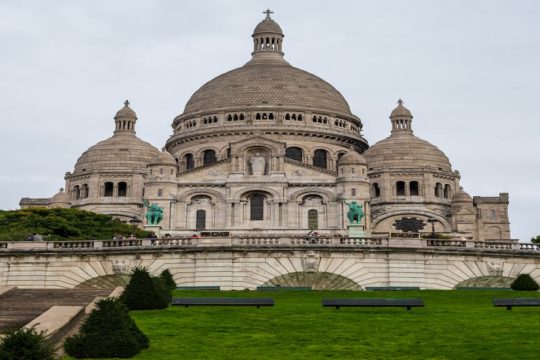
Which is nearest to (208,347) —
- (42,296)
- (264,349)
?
(264,349)

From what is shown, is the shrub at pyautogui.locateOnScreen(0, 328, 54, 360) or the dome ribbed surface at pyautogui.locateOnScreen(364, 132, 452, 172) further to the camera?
the dome ribbed surface at pyautogui.locateOnScreen(364, 132, 452, 172)

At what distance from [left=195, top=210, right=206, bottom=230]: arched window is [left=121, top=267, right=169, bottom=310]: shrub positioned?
5142cm

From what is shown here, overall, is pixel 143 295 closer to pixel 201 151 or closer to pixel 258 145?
pixel 258 145

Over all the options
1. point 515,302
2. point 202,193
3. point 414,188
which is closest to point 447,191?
point 414,188

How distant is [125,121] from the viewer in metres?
105

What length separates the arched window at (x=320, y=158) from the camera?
318 ft

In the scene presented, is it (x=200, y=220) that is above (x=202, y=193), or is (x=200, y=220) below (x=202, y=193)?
below

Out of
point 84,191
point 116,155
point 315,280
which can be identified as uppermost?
point 116,155

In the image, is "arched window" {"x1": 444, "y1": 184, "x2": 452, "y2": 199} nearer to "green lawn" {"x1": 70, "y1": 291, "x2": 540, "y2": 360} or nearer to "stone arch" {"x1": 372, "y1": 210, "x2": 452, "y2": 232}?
"stone arch" {"x1": 372, "y1": 210, "x2": 452, "y2": 232}

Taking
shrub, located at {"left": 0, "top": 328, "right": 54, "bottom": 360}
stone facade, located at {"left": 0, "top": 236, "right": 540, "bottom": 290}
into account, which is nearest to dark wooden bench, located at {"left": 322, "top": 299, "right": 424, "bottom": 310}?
shrub, located at {"left": 0, "top": 328, "right": 54, "bottom": 360}

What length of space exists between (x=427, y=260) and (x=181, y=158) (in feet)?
193

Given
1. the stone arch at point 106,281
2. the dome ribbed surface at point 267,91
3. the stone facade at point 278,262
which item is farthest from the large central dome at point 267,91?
the stone arch at point 106,281

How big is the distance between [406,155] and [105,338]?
3100 inches

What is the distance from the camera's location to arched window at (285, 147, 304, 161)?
95938 millimetres
